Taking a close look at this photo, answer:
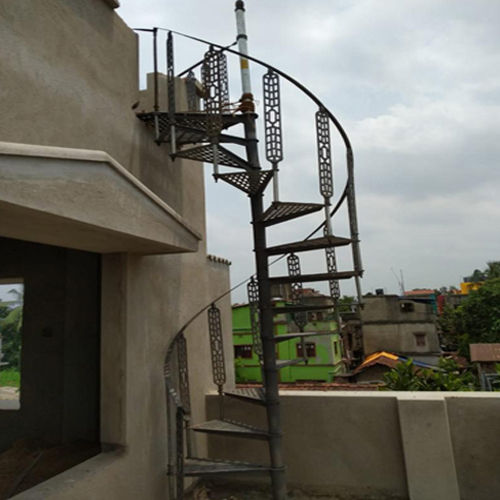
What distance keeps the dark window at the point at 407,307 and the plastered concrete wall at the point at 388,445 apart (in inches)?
681

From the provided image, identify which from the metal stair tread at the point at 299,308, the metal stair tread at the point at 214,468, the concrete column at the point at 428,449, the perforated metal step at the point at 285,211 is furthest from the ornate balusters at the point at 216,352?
the concrete column at the point at 428,449

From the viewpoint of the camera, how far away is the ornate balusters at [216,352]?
313 centimetres

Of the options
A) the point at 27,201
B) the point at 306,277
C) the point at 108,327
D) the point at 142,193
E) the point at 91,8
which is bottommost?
the point at 108,327

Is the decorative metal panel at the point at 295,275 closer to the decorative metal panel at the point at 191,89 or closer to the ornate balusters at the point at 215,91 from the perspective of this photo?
the ornate balusters at the point at 215,91

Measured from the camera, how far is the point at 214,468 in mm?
2443

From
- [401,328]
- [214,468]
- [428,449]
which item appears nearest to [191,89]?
[214,468]

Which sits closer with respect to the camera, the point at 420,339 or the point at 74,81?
the point at 74,81

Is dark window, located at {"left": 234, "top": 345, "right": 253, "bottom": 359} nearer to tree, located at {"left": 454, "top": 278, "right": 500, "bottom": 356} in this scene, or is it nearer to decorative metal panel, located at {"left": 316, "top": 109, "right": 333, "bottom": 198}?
tree, located at {"left": 454, "top": 278, "right": 500, "bottom": 356}

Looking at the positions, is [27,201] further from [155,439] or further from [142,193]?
[155,439]

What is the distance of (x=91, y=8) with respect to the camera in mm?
2420

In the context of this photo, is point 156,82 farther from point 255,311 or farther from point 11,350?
point 11,350

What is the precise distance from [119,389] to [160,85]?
8.15 ft

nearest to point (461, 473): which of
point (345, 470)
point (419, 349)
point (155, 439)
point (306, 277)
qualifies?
point (345, 470)

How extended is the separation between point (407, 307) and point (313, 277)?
1798cm
